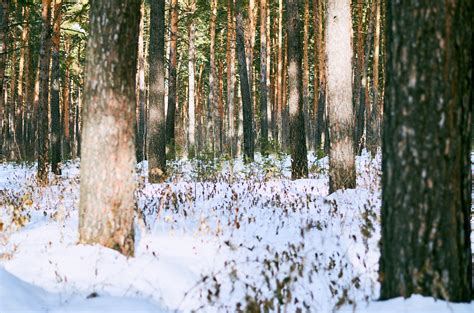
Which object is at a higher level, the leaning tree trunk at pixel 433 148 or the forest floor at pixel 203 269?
the leaning tree trunk at pixel 433 148

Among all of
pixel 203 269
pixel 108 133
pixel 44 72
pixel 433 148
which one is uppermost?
pixel 44 72

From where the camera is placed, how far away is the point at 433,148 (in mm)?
2963

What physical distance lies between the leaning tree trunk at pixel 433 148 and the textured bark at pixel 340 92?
5498 millimetres

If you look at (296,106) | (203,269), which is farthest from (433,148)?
(296,106)

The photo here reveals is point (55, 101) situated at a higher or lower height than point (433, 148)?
higher

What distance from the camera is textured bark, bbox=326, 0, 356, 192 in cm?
853

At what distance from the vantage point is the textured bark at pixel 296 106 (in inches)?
445

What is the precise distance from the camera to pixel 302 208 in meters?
7.69

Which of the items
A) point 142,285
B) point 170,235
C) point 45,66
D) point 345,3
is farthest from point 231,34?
point 142,285

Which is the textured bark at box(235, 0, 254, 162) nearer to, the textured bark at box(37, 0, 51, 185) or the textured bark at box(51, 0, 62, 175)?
the textured bark at box(51, 0, 62, 175)

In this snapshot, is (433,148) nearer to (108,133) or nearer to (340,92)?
(108,133)

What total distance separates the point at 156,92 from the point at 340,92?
4.98 m

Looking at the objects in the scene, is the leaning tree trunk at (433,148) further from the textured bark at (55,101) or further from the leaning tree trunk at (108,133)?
the textured bark at (55,101)

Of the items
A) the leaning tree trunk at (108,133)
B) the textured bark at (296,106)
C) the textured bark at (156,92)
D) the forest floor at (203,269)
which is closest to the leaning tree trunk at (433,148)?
the forest floor at (203,269)
